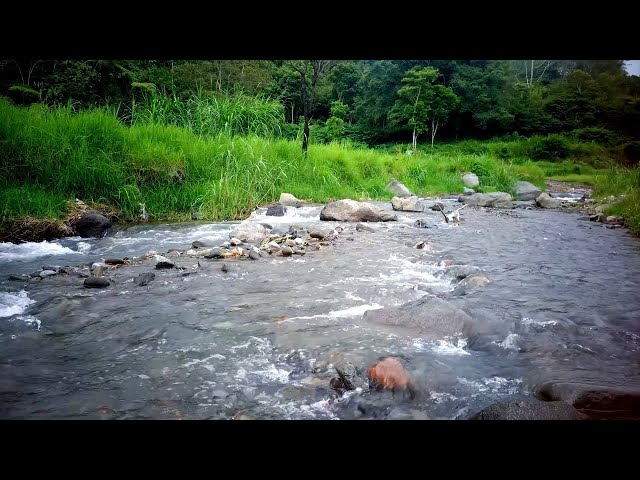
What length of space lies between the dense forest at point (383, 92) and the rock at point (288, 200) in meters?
2.32

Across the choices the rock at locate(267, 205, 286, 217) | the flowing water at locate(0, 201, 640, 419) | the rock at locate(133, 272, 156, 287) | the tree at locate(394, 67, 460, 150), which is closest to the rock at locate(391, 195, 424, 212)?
the rock at locate(267, 205, 286, 217)

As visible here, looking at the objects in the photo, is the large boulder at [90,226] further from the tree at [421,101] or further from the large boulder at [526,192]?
the tree at [421,101]

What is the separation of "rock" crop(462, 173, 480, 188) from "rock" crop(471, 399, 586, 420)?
11.9 m

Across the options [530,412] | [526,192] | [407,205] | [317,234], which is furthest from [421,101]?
[530,412]

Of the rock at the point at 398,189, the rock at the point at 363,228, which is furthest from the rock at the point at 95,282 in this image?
the rock at the point at 398,189

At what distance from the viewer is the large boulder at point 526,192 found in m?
11.1

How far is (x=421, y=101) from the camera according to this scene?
67.3ft

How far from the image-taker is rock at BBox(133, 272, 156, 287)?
A: 3508 millimetres

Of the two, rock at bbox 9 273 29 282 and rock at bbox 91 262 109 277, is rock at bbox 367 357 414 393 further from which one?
rock at bbox 9 273 29 282

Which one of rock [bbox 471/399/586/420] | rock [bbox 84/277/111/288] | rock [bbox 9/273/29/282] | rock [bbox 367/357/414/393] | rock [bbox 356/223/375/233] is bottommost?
rock [bbox 9/273/29/282]

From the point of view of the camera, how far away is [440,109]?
68.9 ft
